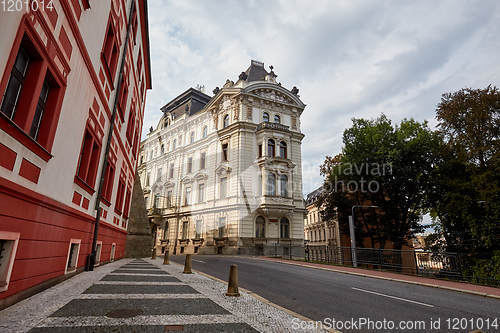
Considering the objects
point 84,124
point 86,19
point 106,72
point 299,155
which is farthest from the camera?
point 299,155

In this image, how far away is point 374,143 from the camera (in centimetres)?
2692

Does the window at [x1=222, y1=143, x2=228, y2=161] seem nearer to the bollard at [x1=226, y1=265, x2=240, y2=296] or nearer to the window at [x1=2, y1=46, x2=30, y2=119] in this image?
the bollard at [x1=226, y1=265, x2=240, y2=296]

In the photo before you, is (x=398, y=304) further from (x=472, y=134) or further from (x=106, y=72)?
(x=472, y=134)

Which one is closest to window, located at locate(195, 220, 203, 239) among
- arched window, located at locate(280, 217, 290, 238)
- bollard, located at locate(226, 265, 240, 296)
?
arched window, located at locate(280, 217, 290, 238)

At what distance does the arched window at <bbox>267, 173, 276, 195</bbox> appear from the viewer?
2997cm

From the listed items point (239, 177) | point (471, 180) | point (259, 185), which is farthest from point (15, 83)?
point (259, 185)

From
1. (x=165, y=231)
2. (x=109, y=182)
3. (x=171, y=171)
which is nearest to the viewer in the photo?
(x=109, y=182)

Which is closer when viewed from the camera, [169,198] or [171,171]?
[169,198]

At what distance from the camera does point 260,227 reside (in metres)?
30.0

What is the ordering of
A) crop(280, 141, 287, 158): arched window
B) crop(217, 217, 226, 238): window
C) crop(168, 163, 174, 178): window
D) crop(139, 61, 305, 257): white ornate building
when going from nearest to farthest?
1. crop(139, 61, 305, 257): white ornate building
2. crop(217, 217, 226, 238): window
3. crop(280, 141, 287, 158): arched window
4. crop(168, 163, 174, 178): window

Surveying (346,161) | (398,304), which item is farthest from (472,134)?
(398,304)

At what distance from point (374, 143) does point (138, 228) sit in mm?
23106

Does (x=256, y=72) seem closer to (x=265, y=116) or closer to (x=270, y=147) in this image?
(x=265, y=116)

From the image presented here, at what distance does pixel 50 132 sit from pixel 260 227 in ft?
86.5
